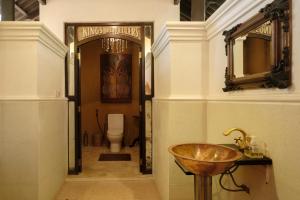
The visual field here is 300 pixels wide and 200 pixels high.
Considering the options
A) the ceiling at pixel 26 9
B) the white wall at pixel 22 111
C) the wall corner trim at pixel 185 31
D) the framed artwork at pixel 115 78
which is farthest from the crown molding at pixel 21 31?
the framed artwork at pixel 115 78

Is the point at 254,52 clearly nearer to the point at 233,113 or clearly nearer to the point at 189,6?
the point at 233,113

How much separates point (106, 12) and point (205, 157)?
297 centimetres

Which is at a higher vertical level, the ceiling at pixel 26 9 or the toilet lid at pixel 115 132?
the ceiling at pixel 26 9

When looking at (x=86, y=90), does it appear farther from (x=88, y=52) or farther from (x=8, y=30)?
(x=8, y=30)

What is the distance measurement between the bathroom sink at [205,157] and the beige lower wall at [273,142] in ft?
0.66

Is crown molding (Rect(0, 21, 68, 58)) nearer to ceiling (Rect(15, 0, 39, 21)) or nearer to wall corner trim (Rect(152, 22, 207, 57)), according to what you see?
wall corner trim (Rect(152, 22, 207, 57))

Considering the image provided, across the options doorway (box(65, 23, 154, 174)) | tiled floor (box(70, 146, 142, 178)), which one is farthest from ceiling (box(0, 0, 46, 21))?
tiled floor (box(70, 146, 142, 178))

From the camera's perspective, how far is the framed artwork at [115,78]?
247 inches

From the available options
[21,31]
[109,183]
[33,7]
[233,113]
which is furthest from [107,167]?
[33,7]

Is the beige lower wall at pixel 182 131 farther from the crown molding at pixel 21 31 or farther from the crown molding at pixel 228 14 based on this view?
the crown molding at pixel 21 31

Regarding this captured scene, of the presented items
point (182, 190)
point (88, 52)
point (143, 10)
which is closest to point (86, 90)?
point (88, 52)

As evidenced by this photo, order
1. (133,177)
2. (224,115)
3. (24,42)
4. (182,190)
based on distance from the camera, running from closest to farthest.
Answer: (224,115) → (24,42) → (182,190) → (133,177)

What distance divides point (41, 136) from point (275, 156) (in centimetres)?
217

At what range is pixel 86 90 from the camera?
6301 millimetres
